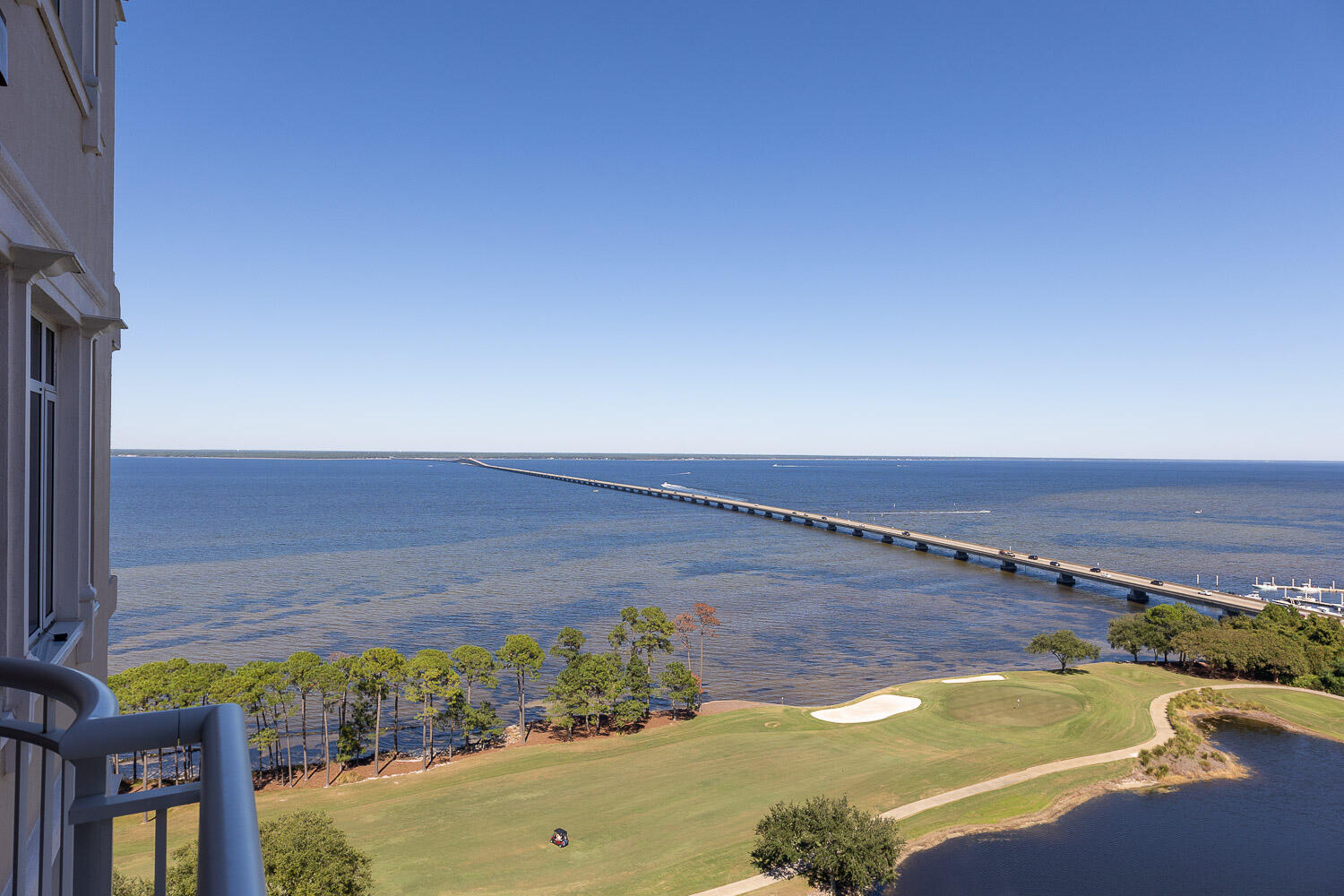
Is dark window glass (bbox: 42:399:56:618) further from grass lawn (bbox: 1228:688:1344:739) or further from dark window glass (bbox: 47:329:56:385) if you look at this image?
grass lawn (bbox: 1228:688:1344:739)

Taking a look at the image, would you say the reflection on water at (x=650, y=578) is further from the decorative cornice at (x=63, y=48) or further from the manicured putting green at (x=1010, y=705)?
the decorative cornice at (x=63, y=48)

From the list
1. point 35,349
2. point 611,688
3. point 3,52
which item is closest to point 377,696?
point 611,688

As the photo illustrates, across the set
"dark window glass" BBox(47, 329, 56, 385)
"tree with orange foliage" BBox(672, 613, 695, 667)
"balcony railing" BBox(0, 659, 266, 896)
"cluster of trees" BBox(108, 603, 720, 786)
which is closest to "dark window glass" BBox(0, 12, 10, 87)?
"dark window glass" BBox(47, 329, 56, 385)

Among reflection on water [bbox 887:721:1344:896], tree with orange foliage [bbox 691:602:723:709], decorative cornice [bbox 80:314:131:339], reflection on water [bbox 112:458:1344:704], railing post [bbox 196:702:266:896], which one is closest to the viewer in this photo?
railing post [bbox 196:702:266:896]

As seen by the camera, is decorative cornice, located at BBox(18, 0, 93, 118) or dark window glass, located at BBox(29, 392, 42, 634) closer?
decorative cornice, located at BBox(18, 0, 93, 118)

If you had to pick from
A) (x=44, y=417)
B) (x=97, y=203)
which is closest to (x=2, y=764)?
(x=44, y=417)

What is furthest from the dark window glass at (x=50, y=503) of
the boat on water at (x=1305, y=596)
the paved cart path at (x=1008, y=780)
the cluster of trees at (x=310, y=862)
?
the boat on water at (x=1305, y=596)
